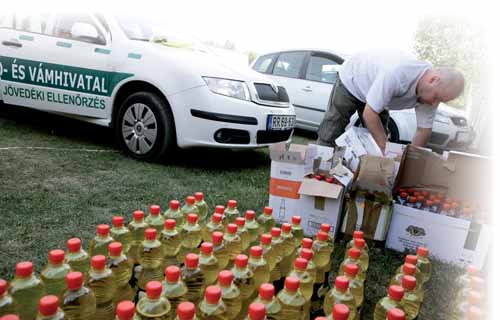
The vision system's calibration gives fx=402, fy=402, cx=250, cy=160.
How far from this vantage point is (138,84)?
148 inches

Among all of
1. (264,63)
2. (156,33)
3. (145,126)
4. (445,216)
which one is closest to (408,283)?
(445,216)

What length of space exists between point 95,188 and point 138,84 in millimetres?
1202

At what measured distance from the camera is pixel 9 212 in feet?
7.99

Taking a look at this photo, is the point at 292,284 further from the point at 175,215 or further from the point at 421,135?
the point at 421,135

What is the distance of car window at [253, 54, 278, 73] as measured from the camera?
21.7 feet

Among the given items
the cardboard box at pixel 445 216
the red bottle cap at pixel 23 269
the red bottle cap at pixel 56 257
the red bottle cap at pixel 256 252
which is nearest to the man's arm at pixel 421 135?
the cardboard box at pixel 445 216

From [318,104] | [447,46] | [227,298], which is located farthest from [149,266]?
[447,46]

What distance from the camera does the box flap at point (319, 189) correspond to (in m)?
2.49

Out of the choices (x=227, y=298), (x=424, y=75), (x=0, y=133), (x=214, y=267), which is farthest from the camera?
(x=0, y=133)

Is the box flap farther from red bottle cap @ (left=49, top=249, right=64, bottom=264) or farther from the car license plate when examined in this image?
red bottle cap @ (left=49, top=249, right=64, bottom=264)

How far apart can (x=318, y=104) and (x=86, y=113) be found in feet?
11.2

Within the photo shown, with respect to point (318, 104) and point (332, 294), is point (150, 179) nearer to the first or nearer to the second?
point (332, 294)

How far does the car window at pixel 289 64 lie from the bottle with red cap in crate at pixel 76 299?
5549mm

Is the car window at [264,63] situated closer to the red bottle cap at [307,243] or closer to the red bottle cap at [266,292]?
the red bottle cap at [307,243]
